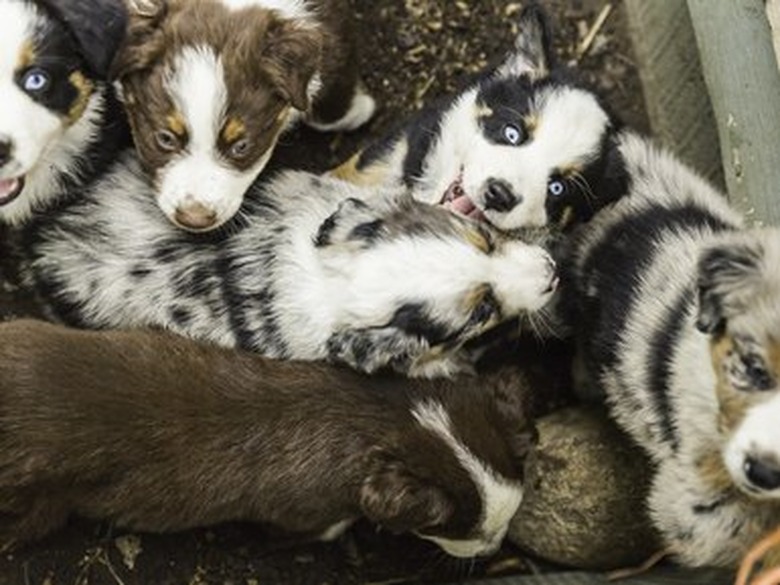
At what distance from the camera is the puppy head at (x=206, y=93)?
15.4ft

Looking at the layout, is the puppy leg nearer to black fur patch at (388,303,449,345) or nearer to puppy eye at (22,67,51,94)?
black fur patch at (388,303,449,345)

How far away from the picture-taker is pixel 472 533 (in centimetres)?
473

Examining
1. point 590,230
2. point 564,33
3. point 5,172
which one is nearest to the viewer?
point 5,172

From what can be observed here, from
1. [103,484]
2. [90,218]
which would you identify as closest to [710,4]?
[90,218]

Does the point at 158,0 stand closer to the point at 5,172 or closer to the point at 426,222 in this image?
the point at 5,172

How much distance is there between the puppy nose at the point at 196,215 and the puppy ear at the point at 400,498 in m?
1.04

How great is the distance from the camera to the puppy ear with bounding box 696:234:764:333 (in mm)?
4219

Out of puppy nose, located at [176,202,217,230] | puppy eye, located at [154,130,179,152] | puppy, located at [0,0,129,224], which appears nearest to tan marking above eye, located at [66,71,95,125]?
puppy, located at [0,0,129,224]

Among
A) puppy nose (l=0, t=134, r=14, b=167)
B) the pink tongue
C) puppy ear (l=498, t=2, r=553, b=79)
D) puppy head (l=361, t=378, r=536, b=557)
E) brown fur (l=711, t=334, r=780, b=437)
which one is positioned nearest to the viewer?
brown fur (l=711, t=334, r=780, b=437)

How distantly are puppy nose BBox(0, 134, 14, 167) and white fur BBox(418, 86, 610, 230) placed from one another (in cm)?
166

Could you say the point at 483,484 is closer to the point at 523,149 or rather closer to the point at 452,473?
the point at 452,473

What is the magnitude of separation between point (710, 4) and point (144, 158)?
2.46 m

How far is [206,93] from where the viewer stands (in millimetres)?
4676

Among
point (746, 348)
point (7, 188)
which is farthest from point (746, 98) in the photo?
point (7, 188)
